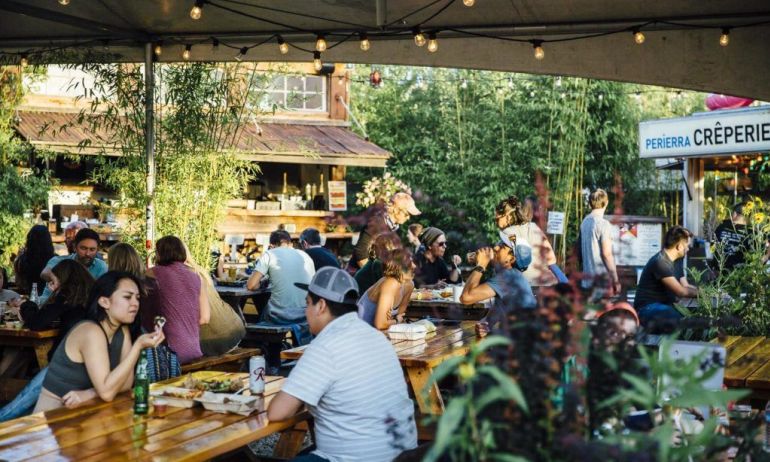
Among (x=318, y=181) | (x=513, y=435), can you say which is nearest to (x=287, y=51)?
(x=513, y=435)

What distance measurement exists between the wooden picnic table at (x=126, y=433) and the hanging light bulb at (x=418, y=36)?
401cm

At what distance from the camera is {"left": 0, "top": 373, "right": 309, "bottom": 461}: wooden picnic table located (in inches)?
122

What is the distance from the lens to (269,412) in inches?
139

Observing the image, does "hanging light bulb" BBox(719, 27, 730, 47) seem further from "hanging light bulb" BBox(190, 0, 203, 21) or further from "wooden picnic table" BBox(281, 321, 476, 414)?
"hanging light bulb" BBox(190, 0, 203, 21)

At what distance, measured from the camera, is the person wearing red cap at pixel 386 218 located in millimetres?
2404

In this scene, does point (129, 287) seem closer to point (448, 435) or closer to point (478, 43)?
point (448, 435)

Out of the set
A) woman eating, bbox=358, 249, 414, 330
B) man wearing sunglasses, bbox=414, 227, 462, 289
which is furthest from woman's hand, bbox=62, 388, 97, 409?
man wearing sunglasses, bbox=414, 227, 462, 289

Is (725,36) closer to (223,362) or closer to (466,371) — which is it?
(223,362)

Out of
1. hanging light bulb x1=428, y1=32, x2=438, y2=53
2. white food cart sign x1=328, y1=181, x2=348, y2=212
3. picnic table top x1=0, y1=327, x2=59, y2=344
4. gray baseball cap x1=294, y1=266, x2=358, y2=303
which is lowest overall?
picnic table top x1=0, y1=327, x2=59, y2=344

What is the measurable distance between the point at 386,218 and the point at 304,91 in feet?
43.6

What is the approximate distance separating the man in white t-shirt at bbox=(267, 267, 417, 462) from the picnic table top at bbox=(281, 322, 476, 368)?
4.41 feet

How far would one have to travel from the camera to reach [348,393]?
3.51 metres

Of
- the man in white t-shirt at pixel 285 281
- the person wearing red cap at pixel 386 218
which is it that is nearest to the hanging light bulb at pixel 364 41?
the person wearing red cap at pixel 386 218

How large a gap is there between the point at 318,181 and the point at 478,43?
Answer: 29.4 feet
